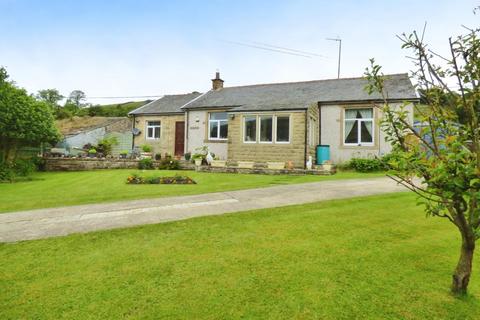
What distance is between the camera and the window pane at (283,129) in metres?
15.8

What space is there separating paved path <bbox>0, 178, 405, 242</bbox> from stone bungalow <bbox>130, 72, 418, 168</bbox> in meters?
Result: 7.33

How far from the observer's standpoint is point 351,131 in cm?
1678

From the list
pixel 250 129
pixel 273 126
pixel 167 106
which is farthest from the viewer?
pixel 167 106

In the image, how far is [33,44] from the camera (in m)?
22.5

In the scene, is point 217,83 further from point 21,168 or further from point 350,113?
point 21,168

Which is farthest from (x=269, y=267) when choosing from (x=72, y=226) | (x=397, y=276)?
(x=72, y=226)

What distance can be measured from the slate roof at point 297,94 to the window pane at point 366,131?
141 centimetres

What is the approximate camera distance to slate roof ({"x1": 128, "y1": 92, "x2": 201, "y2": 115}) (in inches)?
896

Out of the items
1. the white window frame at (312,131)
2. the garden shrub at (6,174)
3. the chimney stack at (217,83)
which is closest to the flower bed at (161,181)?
the garden shrub at (6,174)

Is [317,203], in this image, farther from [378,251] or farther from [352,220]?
[378,251]

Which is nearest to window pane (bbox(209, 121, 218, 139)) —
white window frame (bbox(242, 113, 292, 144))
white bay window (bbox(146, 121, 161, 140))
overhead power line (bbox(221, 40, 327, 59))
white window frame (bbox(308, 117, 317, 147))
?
white window frame (bbox(242, 113, 292, 144))

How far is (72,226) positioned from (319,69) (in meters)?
36.4

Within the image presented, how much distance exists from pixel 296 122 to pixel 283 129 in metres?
0.87

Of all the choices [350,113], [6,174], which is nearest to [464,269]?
[350,113]
